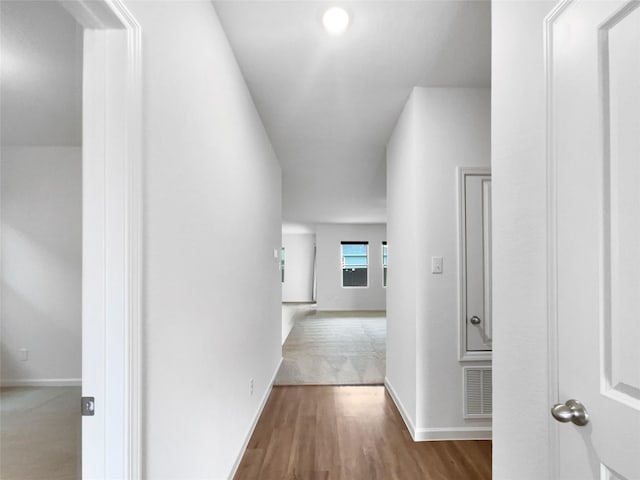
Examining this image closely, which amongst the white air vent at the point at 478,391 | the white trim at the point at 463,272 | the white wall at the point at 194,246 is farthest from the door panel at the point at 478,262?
the white wall at the point at 194,246

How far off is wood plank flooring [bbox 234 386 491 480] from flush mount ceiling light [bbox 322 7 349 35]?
2.56 meters

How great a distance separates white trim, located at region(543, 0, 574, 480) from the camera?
1024mm

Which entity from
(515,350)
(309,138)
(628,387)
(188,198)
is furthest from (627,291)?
(309,138)

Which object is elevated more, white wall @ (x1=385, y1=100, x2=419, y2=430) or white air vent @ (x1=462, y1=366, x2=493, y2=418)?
white wall @ (x1=385, y1=100, x2=419, y2=430)

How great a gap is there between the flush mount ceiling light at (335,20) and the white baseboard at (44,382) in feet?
6.26

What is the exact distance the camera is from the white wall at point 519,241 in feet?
3.63

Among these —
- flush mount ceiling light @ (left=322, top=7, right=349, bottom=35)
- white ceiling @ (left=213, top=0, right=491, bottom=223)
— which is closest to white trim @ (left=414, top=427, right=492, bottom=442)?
white ceiling @ (left=213, top=0, right=491, bottom=223)

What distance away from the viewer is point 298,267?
12.9 meters

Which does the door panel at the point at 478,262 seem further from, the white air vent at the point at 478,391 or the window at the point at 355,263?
the window at the point at 355,263

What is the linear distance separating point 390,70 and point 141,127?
1.87 metres

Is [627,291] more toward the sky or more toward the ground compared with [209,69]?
more toward the ground

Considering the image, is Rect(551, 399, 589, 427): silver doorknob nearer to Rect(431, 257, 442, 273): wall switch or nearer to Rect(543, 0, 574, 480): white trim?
Rect(543, 0, 574, 480): white trim

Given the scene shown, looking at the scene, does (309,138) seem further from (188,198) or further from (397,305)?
(188,198)

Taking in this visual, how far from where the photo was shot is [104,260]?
96cm
